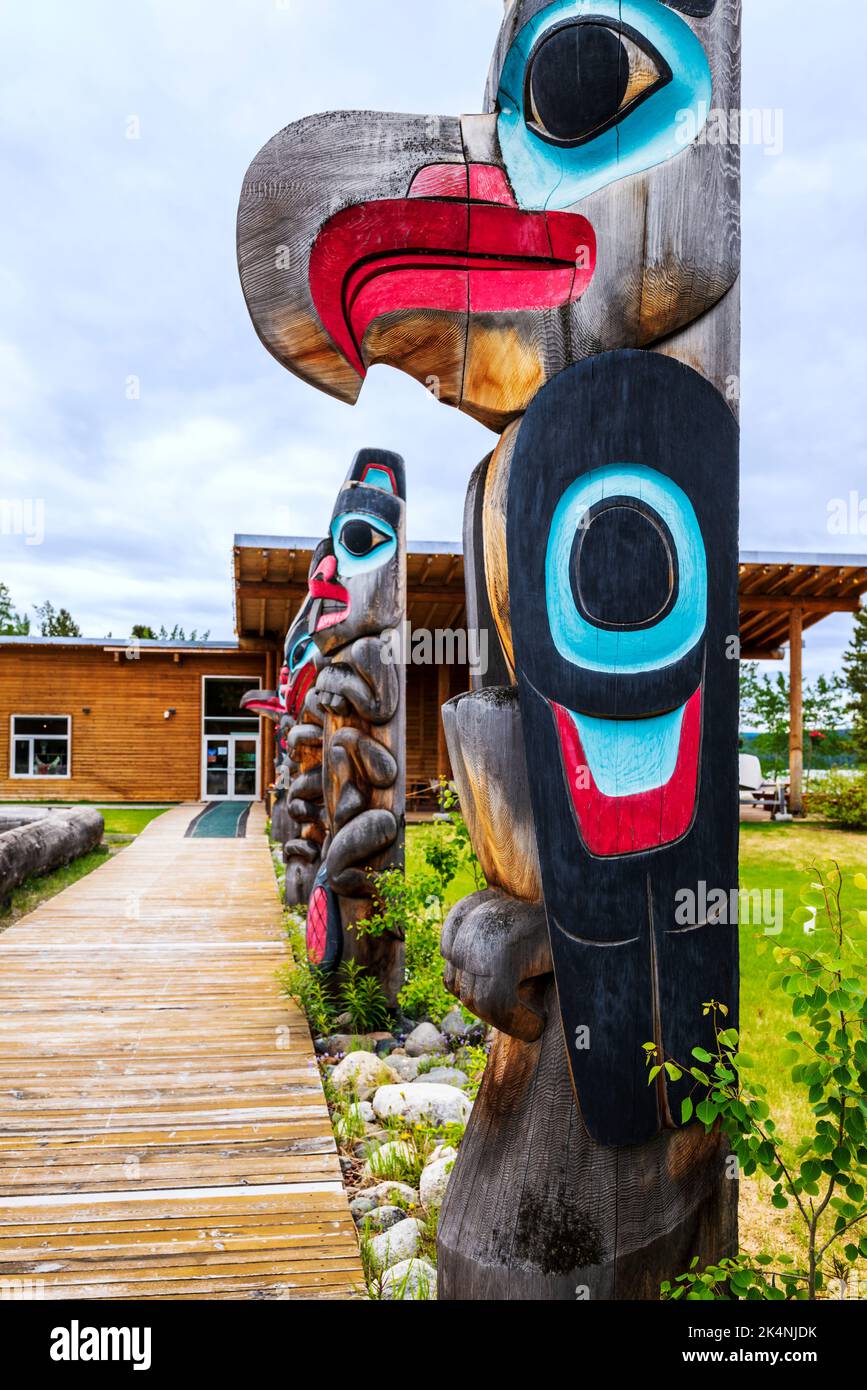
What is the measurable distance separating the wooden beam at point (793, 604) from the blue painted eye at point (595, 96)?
1439 centimetres

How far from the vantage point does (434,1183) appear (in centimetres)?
285

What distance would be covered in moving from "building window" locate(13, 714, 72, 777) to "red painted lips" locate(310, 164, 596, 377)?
21645mm

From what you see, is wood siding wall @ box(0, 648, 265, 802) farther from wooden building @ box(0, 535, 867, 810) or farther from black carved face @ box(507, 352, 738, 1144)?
black carved face @ box(507, 352, 738, 1144)

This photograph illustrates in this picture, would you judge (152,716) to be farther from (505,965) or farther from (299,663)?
(505,965)

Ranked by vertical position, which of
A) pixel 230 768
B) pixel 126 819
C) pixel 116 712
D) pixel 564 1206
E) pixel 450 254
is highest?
pixel 450 254

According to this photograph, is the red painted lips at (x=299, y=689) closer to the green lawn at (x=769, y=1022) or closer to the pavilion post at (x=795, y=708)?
the green lawn at (x=769, y=1022)

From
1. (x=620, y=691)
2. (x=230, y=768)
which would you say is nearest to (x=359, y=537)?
(x=620, y=691)

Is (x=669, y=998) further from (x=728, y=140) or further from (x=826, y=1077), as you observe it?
(x=728, y=140)

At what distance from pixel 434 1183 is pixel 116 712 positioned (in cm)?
2009

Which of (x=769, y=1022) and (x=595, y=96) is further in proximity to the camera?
(x=769, y=1022)
